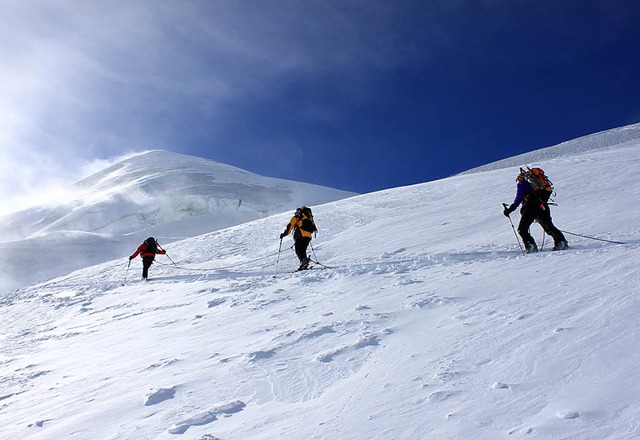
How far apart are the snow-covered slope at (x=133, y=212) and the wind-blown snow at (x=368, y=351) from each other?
14.7m

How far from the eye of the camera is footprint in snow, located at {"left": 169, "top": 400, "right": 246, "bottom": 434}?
10.9 feet

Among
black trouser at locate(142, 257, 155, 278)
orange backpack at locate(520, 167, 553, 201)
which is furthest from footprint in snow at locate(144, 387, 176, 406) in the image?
black trouser at locate(142, 257, 155, 278)

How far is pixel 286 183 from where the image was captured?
177 feet

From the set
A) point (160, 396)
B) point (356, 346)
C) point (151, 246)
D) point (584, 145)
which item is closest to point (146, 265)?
point (151, 246)

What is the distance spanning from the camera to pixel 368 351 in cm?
432

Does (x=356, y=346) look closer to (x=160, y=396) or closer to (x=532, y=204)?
(x=160, y=396)

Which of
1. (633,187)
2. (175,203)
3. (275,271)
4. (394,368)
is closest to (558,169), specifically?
(633,187)

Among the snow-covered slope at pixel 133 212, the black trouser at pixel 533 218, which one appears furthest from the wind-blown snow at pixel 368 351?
the snow-covered slope at pixel 133 212

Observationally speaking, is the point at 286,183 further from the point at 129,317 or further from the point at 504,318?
the point at 504,318

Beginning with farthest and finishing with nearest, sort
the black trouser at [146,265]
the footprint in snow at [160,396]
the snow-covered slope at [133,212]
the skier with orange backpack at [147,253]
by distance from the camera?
the snow-covered slope at [133,212], the skier with orange backpack at [147,253], the black trouser at [146,265], the footprint in snow at [160,396]

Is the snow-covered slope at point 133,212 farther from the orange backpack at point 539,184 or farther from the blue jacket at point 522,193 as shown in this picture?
the orange backpack at point 539,184

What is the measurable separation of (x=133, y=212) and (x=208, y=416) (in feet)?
124

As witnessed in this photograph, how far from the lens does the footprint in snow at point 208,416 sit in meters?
3.33

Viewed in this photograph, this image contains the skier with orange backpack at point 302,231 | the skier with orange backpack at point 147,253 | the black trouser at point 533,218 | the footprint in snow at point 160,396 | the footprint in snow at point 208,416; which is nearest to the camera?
the footprint in snow at point 208,416
